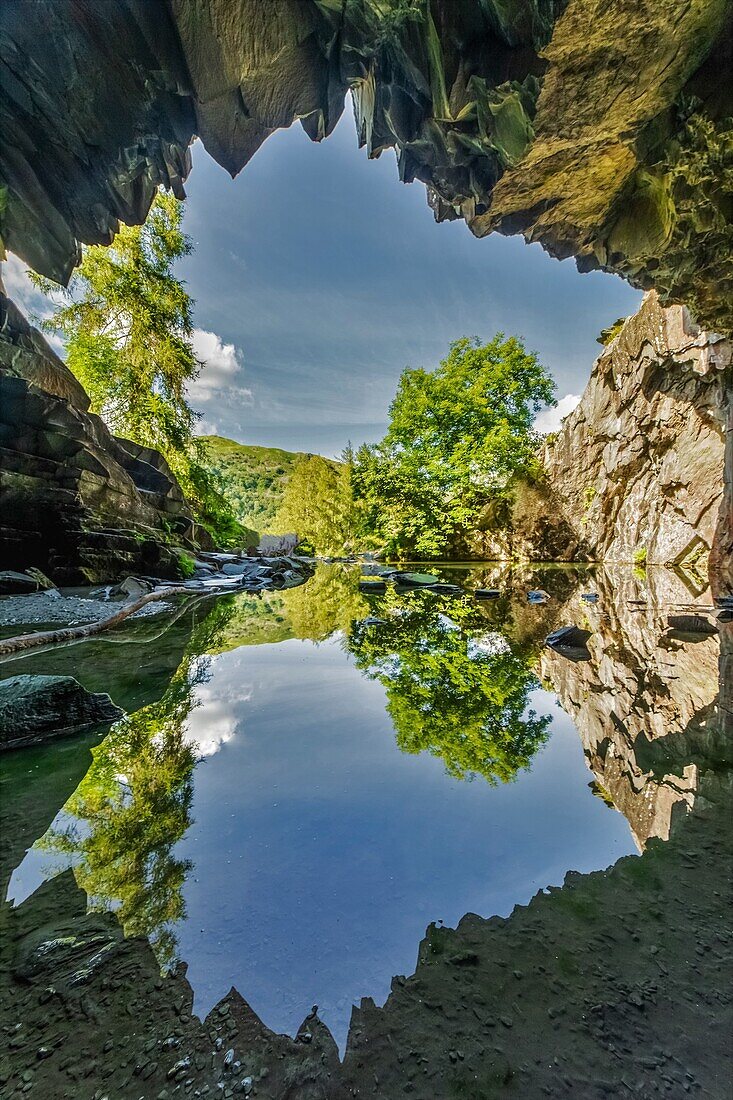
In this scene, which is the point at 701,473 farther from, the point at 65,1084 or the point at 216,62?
the point at 65,1084

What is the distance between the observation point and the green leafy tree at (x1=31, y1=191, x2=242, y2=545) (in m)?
16.3

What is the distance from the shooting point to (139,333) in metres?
17.1

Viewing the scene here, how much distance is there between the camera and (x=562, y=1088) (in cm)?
76

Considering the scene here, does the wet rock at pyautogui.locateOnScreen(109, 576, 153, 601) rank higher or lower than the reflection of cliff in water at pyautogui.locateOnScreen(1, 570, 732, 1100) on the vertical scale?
higher

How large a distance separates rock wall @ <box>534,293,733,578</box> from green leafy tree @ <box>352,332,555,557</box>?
15.6 feet

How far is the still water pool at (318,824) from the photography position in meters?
1.08

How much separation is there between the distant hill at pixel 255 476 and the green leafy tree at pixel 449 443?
204 ft

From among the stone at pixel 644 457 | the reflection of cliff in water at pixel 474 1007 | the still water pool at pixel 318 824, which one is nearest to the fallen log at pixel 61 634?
the still water pool at pixel 318 824

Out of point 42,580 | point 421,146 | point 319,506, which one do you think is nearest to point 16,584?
point 42,580

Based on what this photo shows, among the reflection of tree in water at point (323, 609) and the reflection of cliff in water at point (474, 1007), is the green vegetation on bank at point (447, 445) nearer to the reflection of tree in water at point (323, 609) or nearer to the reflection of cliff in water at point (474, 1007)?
the reflection of tree in water at point (323, 609)

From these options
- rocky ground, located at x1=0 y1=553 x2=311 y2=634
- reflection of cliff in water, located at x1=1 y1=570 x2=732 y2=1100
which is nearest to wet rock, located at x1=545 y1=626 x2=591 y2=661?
reflection of cliff in water, located at x1=1 y1=570 x2=732 y2=1100

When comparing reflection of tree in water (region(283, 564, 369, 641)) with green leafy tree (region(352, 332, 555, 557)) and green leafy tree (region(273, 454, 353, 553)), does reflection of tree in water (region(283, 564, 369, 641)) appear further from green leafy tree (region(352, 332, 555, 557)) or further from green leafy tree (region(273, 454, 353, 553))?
green leafy tree (region(273, 454, 353, 553))

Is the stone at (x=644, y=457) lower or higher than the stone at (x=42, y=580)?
higher

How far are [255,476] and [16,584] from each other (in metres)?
112
